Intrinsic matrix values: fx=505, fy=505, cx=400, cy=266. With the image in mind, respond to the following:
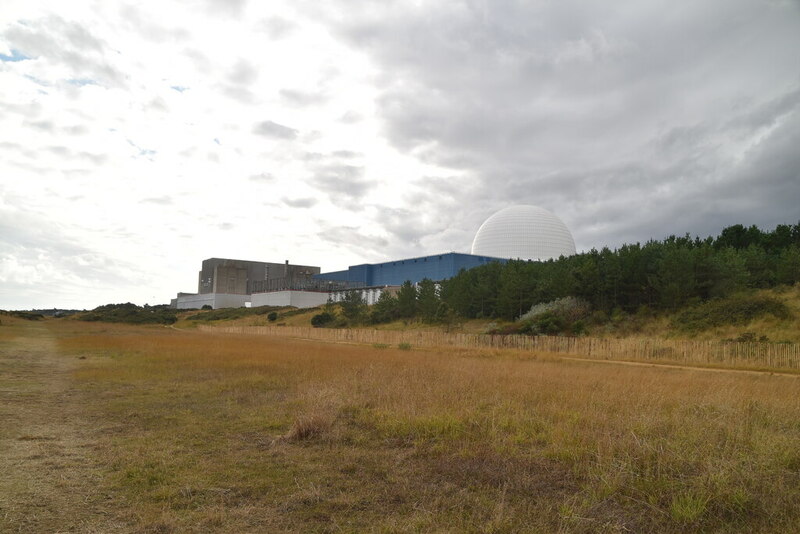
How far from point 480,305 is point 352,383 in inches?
1967

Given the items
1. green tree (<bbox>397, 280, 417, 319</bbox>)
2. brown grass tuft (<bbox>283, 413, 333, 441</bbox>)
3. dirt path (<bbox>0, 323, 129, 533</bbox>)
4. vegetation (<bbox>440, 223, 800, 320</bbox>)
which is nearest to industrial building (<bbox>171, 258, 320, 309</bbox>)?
green tree (<bbox>397, 280, 417, 319</bbox>)

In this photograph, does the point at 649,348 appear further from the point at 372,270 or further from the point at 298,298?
the point at 372,270

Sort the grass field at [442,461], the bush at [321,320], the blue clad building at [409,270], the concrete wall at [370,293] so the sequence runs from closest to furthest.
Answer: the grass field at [442,461] → the bush at [321,320] → the blue clad building at [409,270] → the concrete wall at [370,293]

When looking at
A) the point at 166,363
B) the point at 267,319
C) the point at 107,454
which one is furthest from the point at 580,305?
the point at 267,319

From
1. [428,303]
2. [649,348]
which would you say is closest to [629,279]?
[649,348]

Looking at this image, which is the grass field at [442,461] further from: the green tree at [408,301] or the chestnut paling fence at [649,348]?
the green tree at [408,301]

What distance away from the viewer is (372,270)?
121m

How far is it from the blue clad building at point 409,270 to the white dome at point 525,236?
3082 millimetres

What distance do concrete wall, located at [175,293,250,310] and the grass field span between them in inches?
4981

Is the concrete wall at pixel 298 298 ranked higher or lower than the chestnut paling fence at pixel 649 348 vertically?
higher

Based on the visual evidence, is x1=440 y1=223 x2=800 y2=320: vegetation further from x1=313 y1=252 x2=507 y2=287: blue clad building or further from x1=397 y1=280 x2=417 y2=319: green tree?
x1=313 y1=252 x2=507 y2=287: blue clad building

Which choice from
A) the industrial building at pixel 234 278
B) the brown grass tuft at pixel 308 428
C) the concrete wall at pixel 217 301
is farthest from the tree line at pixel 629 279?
the concrete wall at pixel 217 301

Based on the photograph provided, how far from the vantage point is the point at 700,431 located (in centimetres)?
810

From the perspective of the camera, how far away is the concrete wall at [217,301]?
439 ft
